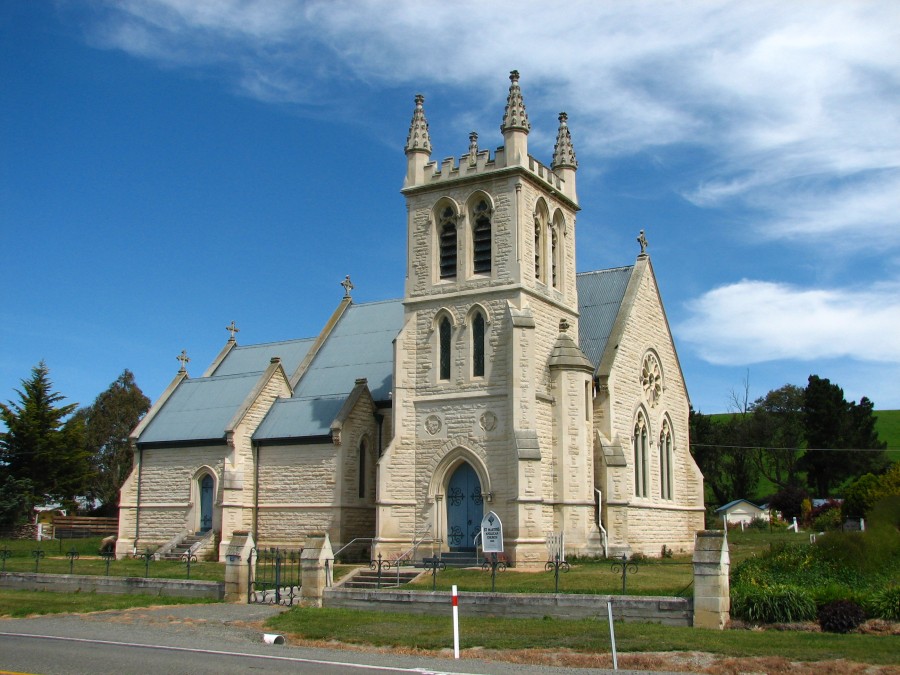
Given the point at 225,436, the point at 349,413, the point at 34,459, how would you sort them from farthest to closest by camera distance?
the point at 34,459 < the point at 225,436 < the point at 349,413

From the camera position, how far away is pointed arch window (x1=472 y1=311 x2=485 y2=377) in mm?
30109

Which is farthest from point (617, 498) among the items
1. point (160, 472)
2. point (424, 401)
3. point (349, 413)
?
point (160, 472)

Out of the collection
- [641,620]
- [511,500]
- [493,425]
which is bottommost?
[641,620]

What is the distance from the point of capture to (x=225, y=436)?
117 feet

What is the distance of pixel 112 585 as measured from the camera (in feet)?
81.8

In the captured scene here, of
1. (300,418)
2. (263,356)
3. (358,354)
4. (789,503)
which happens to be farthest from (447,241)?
(789,503)

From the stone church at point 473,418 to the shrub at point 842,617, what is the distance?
1200 cm

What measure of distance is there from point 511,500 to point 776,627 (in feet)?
39.7

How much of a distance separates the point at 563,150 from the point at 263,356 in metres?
17.4

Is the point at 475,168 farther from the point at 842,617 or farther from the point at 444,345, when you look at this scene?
the point at 842,617

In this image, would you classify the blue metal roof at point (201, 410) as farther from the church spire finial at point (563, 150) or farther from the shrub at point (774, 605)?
the shrub at point (774, 605)

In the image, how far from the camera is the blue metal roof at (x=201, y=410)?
3762 centimetres

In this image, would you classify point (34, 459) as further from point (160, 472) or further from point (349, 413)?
point (349, 413)

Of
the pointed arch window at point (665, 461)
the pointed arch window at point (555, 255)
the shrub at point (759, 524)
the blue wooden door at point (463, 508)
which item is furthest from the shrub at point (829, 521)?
the blue wooden door at point (463, 508)
